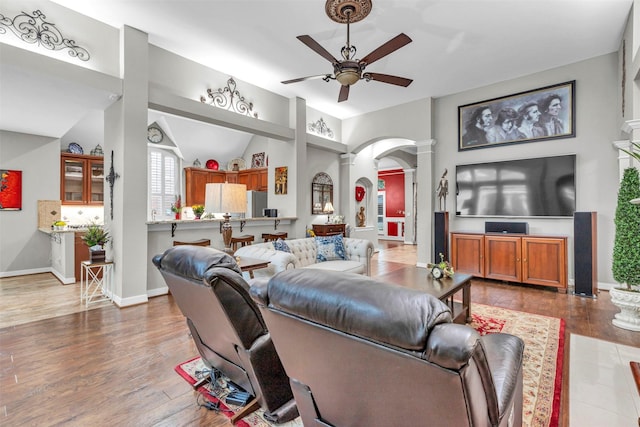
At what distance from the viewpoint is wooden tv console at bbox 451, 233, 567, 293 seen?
4477mm

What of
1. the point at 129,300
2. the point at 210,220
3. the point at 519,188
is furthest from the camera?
the point at 519,188

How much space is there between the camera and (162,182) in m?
7.77

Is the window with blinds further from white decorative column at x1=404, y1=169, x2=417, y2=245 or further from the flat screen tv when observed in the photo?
white decorative column at x1=404, y1=169, x2=417, y2=245

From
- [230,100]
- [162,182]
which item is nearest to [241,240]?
[230,100]

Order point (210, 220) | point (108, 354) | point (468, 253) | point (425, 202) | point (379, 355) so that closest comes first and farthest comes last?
1. point (379, 355)
2. point (108, 354)
3. point (210, 220)
4. point (468, 253)
5. point (425, 202)

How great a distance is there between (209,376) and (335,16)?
341 centimetres

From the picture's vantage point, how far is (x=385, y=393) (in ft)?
3.02

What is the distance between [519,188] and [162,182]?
785 cm

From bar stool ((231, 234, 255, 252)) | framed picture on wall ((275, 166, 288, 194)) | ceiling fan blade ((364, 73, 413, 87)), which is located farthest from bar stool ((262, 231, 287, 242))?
ceiling fan blade ((364, 73, 413, 87))

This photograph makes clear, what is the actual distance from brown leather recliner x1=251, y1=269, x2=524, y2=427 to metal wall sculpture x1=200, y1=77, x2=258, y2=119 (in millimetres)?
4510

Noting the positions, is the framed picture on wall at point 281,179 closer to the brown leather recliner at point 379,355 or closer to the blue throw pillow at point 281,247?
the blue throw pillow at point 281,247

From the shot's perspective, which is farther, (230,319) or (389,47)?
(389,47)

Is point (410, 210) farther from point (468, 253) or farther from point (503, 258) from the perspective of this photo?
point (503, 258)

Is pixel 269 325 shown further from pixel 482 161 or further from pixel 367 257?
pixel 482 161
